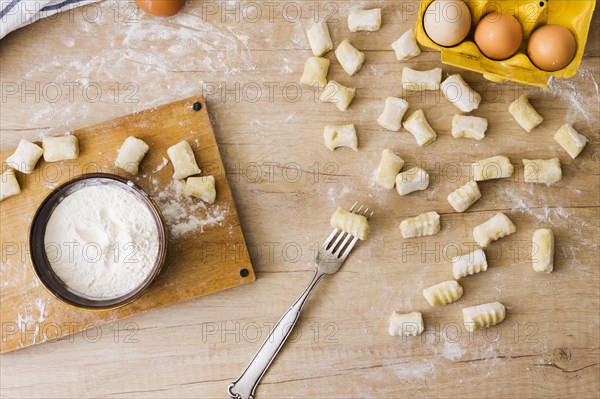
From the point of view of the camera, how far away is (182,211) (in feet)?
4.56

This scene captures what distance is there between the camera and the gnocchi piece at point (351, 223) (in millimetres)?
1358

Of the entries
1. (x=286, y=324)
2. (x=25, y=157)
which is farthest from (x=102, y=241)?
(x=286, y=324)

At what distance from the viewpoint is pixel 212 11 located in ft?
4.73

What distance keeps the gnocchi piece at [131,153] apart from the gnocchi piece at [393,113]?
0.56 meters

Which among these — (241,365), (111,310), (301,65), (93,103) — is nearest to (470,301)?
(241,365)

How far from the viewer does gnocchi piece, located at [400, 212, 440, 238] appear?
4.53 ft

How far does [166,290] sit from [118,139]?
37cm

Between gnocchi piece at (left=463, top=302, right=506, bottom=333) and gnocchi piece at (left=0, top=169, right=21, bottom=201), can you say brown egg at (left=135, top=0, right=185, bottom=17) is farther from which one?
gnocchi piece at (left=463, top=302, right=506, bottom=333)

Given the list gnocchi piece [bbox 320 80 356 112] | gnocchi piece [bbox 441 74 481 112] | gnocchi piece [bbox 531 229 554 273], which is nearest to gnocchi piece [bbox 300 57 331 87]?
gnocchi piece [bbox 320 80 356 112]

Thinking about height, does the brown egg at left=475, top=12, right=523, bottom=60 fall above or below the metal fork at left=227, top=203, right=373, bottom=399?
above

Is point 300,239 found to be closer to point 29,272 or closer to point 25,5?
point 29,272

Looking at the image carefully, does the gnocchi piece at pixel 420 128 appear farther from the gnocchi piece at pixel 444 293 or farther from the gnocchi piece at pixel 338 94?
the gnocchi piece at pixel 444 293

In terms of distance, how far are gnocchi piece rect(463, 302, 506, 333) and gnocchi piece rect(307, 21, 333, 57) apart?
70cm

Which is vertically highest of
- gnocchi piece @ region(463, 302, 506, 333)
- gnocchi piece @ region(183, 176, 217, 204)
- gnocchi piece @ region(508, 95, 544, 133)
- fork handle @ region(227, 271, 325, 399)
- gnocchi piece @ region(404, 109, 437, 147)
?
gnocchi piece @ region(508, 95, 544, 133)
